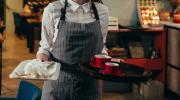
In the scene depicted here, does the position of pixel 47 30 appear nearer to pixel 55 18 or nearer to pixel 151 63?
pixel 55 18

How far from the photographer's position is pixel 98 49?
5.09 ft

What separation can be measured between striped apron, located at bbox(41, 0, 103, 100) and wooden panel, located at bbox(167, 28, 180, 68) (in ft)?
7.25

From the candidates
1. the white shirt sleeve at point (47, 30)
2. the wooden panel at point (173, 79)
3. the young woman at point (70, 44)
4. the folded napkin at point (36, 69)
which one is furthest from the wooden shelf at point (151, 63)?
the folded napkin at point (36, 69)

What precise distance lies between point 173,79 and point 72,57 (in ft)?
8.16

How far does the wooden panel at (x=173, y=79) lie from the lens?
3.37m

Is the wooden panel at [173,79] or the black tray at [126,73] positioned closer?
the black tray at [126,73]

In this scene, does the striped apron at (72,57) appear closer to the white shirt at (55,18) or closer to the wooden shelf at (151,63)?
the white shirt at (55,18)

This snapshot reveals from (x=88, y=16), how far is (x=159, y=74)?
2609mm

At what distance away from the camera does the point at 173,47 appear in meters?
3.45

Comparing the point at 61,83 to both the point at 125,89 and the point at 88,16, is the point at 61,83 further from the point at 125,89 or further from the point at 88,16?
the point at 125,89

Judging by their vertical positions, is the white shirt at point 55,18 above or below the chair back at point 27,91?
above

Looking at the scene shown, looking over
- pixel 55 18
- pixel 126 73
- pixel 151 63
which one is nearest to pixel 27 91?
pixel 55 18

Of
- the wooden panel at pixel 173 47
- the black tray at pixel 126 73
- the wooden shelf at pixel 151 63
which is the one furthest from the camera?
the wooden shelf at pixel 151 63

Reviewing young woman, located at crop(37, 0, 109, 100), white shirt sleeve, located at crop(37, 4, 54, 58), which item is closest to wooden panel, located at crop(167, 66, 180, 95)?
young woman, located at crop(37, 0, 109, 100)
